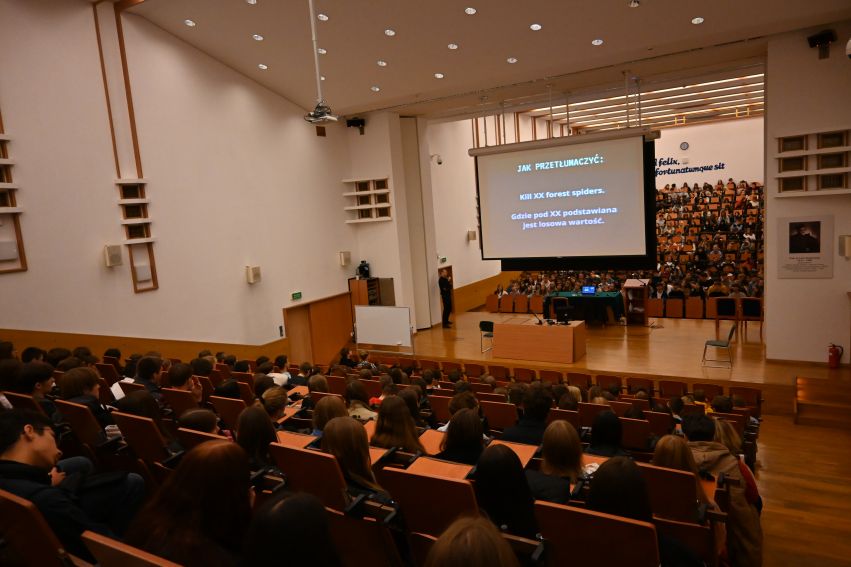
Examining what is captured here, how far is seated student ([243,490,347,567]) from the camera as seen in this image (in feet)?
4.23

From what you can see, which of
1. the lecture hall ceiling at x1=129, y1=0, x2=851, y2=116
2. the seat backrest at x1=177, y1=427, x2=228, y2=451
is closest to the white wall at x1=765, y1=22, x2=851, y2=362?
the lecture hall ceiling at x1=129, y1=0, x2=851, y2=116

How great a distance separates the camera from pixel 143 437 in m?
3.01

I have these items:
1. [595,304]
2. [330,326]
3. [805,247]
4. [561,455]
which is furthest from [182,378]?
[595,304]

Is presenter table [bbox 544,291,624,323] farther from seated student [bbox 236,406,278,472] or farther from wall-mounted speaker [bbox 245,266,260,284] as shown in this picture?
seated student [bbox 236,406,278,472]

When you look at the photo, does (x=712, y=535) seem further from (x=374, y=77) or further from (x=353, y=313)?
(x=353, y=313)

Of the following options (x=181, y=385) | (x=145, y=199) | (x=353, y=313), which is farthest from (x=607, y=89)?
(x=181, y=385)

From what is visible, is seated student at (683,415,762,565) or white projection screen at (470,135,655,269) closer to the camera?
seated student at (683,415,762,565)

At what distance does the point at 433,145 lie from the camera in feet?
50.4

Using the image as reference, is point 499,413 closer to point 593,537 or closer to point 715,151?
point 593,537

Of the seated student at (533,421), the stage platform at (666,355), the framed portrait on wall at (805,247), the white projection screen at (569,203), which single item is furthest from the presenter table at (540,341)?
the seated student at (533,421)

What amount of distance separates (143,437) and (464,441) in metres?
1.78

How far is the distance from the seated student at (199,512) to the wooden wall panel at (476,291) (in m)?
14.5

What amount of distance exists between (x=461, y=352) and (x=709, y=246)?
1007 cm

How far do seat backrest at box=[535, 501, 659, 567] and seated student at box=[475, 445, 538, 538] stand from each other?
0.14m
